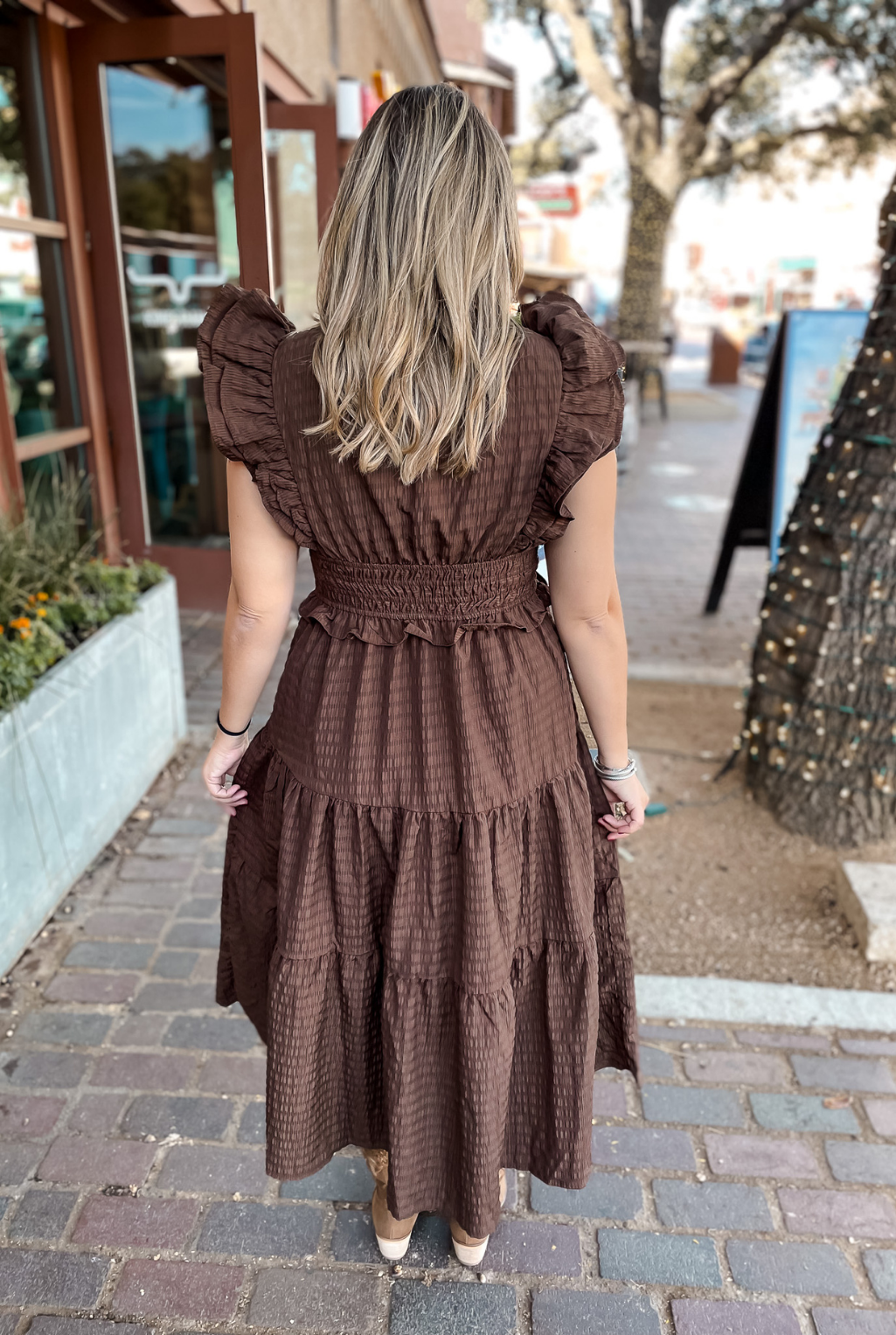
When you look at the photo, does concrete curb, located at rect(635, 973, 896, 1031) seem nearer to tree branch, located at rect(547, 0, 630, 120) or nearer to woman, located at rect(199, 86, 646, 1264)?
woman, located at rect(199, 86, 646, 1264)

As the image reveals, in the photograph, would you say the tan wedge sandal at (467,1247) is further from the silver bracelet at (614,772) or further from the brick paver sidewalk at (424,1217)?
the silver bracelet at (614,772)

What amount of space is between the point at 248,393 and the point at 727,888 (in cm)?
254

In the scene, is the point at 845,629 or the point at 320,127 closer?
the point at 845,629

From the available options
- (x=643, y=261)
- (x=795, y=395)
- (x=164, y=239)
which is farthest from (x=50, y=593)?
(x=643, y=261)

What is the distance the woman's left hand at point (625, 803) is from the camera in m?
1.77

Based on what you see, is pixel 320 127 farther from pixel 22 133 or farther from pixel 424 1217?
pixel 424 1217

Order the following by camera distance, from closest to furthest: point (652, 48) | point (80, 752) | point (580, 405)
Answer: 1. point (580, 405)
2. point (80, 752)
3. point (652, 48)

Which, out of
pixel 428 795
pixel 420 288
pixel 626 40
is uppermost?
pixel 626 40

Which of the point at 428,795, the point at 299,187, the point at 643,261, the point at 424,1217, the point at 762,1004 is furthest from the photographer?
the point at 643,261

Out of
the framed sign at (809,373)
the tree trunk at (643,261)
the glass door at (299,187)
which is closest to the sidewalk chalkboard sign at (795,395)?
the framed sign at (809,373)

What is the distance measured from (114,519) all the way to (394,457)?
441cm

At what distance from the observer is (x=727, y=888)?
3.29m

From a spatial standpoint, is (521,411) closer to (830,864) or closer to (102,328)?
(830,864)

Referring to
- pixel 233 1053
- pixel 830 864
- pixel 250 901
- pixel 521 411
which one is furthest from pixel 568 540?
pixel 830 864
